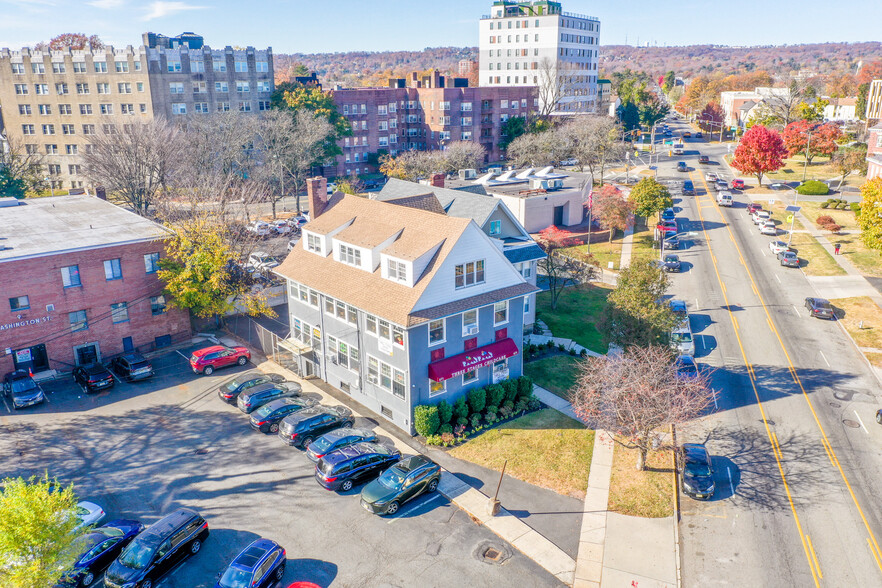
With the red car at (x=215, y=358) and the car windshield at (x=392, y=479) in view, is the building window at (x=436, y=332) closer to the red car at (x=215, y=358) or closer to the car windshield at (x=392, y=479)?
the car windshield at (x=392, y=479)

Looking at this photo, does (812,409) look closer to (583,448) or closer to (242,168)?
(583,448)

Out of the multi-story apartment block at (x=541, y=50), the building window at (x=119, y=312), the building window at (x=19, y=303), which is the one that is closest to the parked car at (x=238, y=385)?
the building window at (x=119, y=312)

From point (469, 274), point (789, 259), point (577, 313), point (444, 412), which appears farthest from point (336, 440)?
point (789, 259)

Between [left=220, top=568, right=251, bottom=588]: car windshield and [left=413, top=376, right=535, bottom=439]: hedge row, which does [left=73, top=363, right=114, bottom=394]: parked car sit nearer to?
[left=413, top=376, right=535, bottom=439]: hedge row

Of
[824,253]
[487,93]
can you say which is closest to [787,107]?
[487,93]

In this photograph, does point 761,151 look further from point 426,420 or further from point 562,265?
point 426,420

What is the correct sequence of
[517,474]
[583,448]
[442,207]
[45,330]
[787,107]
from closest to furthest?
1. [517,474]
2. [583,448]
3. [45,330]
4. [442,207]
5. [787,107]

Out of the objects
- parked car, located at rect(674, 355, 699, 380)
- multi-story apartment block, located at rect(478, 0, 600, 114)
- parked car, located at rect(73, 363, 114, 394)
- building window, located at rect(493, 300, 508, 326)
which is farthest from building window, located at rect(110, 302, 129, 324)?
multi-story apartment block, located at rect(478, 0, 600, 114)
